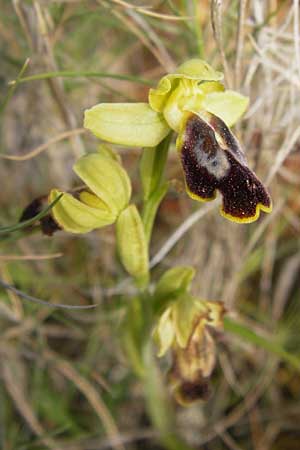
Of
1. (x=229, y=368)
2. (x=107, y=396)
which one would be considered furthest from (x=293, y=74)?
(x=107, y=396)

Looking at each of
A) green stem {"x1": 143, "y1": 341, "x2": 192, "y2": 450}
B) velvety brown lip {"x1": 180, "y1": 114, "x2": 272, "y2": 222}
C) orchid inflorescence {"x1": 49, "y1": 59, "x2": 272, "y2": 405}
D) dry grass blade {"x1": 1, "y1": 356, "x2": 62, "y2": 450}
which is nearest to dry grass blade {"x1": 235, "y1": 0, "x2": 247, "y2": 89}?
orchid inflorescence {"x1": 49, "y1": 59, "x2": 272, "y2": 405}

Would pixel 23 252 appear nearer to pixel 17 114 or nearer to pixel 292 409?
pixel 17 114

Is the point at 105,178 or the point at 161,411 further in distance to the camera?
the point at 161,411

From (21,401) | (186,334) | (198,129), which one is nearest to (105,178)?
(198,129)

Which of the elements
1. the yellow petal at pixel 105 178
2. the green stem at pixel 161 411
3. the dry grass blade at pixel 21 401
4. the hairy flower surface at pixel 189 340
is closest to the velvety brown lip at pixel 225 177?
the yellow petal at pixel 105 178

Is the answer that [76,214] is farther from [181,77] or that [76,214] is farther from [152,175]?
[181,77]

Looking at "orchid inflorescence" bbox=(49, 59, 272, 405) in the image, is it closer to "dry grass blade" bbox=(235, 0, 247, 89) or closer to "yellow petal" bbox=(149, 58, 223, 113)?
"yellow petal" bbox=(149, 58, 223, 113)

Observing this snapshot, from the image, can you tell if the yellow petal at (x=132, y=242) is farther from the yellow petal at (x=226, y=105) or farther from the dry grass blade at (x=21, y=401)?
the dry grass blade at (x=21, y=401)
